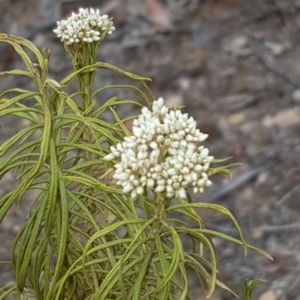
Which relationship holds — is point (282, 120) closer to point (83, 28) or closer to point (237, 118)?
point (237, 118)

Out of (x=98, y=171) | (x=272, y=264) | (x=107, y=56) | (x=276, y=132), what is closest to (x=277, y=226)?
→ (x=272, y=264)

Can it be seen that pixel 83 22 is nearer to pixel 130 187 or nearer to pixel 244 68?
pixel 130 187

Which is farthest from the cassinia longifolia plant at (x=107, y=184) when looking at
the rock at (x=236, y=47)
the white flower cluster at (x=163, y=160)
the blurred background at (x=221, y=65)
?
the rock at (x=236, y=47)

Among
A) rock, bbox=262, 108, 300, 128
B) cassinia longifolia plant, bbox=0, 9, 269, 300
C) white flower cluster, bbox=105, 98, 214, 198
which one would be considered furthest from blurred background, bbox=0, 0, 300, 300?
white flower cluster, bbox=105, 98, 214, 198

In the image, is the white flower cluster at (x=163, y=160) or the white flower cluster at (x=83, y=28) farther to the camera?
the white flower cluster at (x=83, y=28)

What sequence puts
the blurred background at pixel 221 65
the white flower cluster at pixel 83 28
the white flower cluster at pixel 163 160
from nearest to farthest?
the white flower cluster at pixel 163 160 < the white flower cluster at pixel 83 28 < the blurred background at pixel 221 65

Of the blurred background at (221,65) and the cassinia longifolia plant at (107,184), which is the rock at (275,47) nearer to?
the blurred background at (221,65)

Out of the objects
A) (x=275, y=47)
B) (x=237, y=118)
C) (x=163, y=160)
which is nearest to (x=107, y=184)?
(x=163, y=160)
